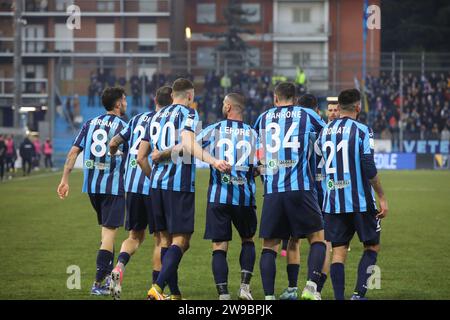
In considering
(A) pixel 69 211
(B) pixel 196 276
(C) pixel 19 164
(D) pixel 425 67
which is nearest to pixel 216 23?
(D) pixel 425 67

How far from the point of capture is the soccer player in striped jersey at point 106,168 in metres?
11.8

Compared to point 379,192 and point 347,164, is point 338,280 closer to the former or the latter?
point 379,192

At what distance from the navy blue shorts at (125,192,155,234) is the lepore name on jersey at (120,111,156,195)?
0.07 m

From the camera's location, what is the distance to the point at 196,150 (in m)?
10.4

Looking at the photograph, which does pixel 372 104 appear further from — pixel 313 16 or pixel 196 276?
pixel 196 276

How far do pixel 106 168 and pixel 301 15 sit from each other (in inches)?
2278

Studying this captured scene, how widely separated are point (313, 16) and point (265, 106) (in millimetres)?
19716

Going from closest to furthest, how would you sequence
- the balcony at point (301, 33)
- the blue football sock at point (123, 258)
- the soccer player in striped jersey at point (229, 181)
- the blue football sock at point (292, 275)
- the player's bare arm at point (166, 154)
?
1. the player's bare arm at point (166, 154)
2. the soccer player in striped jersey at point (229, 181)
3. the blue football sock at point (292, 275)
4. the blue football sock at point (123, 258)
5. the balcony at point (301, 33)

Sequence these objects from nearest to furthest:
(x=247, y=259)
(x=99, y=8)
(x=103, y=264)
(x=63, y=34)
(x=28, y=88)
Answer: (x=247, y=259) < (x=103, y=264) < (x=63, y=34) < (x=99, y=8) < (x=28, y=88)

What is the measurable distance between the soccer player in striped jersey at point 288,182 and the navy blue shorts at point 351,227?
157 millimetres

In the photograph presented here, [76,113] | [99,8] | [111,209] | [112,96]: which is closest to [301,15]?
[99,8]

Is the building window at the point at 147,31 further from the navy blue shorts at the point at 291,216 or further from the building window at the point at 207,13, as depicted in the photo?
the navy blue shorts at the point at 291,216

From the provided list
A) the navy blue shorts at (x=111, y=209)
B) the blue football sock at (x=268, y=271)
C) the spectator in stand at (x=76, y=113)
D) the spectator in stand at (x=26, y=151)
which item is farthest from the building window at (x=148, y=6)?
the blue football sock at (x=268, y=271)
